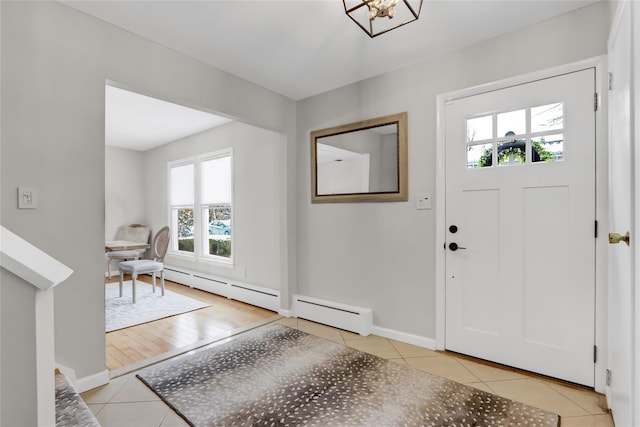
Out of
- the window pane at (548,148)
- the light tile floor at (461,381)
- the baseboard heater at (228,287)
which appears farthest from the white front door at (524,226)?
the baseboard heater at (228,287)

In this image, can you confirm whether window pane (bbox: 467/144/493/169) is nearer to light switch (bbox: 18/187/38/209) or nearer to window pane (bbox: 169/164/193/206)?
light switch (bbox: 18/187/38/209)

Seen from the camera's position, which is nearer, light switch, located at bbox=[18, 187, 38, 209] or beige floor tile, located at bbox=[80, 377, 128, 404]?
light switch, located at bbox=[18, 187, 38, 209]

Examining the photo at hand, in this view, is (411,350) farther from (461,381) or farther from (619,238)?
(619,238)

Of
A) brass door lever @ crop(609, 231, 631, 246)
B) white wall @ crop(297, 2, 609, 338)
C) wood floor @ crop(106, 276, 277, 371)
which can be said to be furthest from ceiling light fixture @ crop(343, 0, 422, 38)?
wood floor @ crop(106, 276, 277, 371)

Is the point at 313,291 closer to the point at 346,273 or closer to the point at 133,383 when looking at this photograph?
the point at 346,273

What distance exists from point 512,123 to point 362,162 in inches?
48.4

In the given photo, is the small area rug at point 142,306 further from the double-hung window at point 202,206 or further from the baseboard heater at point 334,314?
the baseboard heater at point 334,314

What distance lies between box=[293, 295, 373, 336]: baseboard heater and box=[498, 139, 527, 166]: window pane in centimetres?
167

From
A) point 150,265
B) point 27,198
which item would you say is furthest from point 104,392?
point 150,265

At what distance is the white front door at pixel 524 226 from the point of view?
6.55 ft

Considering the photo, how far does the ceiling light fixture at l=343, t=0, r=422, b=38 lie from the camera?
5.39 ft

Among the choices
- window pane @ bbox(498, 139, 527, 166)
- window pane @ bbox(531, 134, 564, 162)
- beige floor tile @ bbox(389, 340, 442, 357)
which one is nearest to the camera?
window pane @ bbox(531, 134, 564, 162)

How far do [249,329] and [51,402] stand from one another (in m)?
2.32

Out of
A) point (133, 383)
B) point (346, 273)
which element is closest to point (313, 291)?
point (346, 273)
